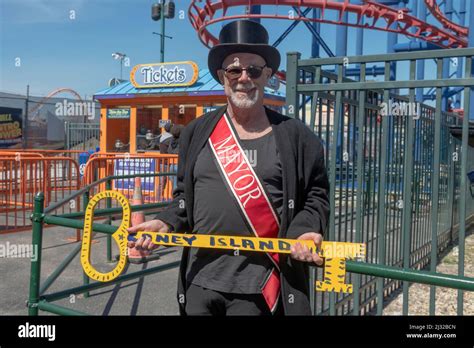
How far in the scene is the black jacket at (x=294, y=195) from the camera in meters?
2.01

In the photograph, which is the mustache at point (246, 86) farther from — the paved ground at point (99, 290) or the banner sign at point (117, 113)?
the banner sign at point (117, 113)

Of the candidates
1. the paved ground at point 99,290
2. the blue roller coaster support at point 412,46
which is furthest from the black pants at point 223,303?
the blue roller coaster support at point 412,46

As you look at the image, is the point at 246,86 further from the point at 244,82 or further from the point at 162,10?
the point at 162,10

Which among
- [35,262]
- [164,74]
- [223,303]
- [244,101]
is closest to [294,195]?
[244,101]

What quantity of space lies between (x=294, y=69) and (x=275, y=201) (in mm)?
1401

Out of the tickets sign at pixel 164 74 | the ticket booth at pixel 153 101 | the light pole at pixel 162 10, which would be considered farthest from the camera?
the light pole at pixel 162 10

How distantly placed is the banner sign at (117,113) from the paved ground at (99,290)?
684 centimetres

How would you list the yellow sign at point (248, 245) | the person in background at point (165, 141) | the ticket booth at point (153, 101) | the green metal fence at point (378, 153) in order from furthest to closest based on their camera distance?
the ticket booth at point (153, 101) < the person in background at point (165, 141) < the green metal fence at point (378, 153) < the yellow sign at point (248, 245)

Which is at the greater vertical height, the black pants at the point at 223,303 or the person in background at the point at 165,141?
the person in background at the point at 165,141

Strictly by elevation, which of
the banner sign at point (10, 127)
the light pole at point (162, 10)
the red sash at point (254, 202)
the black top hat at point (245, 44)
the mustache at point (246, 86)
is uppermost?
the light pole at point (162, 10)

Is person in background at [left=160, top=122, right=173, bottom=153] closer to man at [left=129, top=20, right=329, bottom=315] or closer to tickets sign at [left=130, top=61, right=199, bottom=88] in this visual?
tickets sign at [left=130, top=61, right=199, bottom=88]

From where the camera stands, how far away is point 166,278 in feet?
Answer: 18.1
